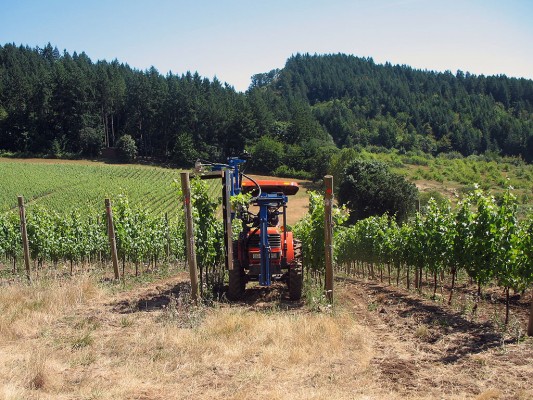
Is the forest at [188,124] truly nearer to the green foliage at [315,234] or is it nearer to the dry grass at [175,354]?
the green foliage at [315,234]

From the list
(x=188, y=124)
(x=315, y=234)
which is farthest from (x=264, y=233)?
(x=188, y=124)

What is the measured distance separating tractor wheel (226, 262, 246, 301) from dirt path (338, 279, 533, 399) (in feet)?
7.51

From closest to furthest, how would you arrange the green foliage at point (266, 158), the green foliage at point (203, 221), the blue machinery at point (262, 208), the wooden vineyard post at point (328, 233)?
the wooden vineyard post at point (328, 233) → the blue machinery at point (262, 208) → the green foliage at point (203, 221) → the green foliage at point (266, 158)

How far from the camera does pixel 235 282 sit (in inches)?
392

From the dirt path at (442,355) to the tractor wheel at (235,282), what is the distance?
2.29 metres

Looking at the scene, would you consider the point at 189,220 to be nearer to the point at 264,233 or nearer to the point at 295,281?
the point at 264,233

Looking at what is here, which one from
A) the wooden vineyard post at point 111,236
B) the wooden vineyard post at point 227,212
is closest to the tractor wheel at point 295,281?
the wooden vineyard post at point 227,212

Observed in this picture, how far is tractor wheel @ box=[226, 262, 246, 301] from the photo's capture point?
32.5 feet

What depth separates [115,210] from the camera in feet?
50.7

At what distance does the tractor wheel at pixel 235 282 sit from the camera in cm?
991

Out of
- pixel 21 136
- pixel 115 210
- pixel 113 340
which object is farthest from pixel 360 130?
pixel 113 340

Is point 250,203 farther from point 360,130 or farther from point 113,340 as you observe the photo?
point 360,130

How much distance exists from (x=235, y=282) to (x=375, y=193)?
3369 centimetres

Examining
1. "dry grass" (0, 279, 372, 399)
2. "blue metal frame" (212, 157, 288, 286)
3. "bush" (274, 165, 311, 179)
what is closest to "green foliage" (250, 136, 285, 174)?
"bush" (274, 165, 311, 179)
